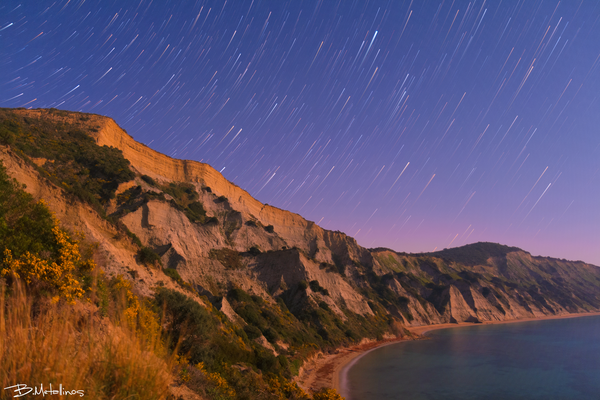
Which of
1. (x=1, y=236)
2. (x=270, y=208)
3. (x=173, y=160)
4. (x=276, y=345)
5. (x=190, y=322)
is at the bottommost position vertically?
(x=276, y=345)

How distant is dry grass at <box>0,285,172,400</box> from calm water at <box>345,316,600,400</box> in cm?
2449

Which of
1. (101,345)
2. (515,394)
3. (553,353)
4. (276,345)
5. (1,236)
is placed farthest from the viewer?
(553,353)

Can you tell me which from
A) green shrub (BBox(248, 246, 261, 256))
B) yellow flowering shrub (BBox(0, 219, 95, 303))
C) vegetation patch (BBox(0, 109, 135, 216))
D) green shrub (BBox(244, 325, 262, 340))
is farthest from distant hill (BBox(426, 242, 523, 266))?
yellow flowering shrub (BBox(0, 219, 95, 303))

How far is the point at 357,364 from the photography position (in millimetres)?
32562

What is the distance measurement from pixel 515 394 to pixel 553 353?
2288 centimetres

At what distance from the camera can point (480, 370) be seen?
3106 centimetres

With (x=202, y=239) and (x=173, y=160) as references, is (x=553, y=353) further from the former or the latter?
(x=173, y=160)

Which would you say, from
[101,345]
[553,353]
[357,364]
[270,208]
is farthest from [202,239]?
[553,353]

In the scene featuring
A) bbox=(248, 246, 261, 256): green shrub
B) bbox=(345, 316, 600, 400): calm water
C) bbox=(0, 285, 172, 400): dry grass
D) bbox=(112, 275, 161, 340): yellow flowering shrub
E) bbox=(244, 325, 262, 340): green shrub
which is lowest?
bbox=(345, 316, 600, 400): calm water

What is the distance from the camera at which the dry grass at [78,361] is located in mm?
2680

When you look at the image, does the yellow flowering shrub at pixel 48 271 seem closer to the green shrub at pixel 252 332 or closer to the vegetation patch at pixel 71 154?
the green shrub at pixel 252 332

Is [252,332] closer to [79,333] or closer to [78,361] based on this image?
[79,333]

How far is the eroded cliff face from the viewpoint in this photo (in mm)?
21344

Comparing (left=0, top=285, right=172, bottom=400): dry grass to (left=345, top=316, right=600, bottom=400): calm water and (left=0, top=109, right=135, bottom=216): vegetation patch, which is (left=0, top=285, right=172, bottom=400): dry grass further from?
(left=0, top=109, right=135, bottom=216): vegetation patch
